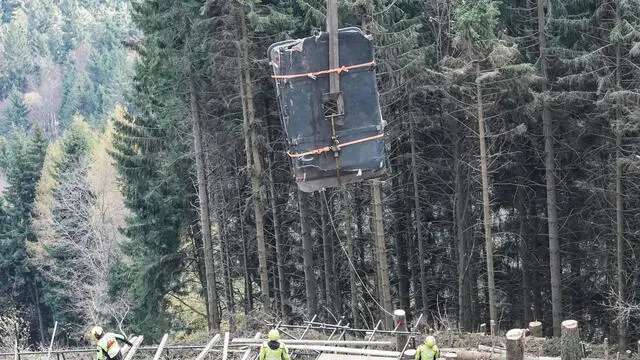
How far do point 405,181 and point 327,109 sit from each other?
1703cm

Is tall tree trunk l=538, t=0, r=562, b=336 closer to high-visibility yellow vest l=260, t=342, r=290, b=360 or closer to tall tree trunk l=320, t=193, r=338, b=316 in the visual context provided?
tall tree trunk l=320, t=193, r=338, b=316

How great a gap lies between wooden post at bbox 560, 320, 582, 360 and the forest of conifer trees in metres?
6.34

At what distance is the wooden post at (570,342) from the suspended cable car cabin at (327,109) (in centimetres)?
508

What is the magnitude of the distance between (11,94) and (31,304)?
56043 millimetres

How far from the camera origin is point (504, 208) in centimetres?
2858

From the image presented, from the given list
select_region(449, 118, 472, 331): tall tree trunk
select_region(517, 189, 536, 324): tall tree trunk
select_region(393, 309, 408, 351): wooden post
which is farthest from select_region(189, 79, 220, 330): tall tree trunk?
select_region(517, 189, 536, 324): tall tree trunk

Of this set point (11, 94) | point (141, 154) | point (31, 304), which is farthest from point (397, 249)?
point (11, 94)

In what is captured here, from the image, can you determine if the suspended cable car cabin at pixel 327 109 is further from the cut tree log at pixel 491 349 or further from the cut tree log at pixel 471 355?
the cut tree log at pixel 491 349

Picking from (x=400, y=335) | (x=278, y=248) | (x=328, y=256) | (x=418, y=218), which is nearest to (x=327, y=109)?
(x=400, y=335)

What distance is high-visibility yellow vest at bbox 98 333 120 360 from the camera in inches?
571

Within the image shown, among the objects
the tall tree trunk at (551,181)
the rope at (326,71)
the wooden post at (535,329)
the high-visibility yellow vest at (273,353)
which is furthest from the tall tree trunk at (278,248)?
the rope at (326,71)

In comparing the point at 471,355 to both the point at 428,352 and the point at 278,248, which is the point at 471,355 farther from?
the point at 278,248

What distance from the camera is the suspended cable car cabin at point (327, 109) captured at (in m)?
11.3

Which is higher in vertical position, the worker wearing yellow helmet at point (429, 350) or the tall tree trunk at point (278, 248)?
the worker wearing yellow helmet at point (429, 350)
